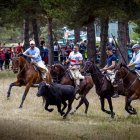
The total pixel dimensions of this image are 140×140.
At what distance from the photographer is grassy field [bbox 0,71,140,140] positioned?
51.0 feet

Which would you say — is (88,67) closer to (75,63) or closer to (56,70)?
(56,70)

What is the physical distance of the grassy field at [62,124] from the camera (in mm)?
15547

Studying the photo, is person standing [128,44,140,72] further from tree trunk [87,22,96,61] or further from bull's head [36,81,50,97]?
tree trunk [87,22,96,61]

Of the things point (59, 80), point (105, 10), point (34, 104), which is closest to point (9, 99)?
point (34, 104)

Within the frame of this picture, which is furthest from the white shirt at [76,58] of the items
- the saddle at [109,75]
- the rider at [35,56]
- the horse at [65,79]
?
the saddle at [109,75]

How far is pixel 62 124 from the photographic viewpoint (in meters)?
18.2

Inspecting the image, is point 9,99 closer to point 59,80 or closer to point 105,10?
point 59,80

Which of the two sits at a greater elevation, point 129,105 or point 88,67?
point 88,67

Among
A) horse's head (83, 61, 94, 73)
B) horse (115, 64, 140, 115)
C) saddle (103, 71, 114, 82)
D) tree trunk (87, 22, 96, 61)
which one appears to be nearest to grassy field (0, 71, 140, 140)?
horse (115, 64, 140, 115)

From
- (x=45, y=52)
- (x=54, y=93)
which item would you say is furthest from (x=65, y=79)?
(x=45, y=52)

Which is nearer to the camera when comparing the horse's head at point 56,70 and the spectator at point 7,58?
the horse's head at point 56,70

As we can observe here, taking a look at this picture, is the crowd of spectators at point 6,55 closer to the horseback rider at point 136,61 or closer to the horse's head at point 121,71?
the horseback rider at point 136,61

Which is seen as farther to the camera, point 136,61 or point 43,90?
point 136,61

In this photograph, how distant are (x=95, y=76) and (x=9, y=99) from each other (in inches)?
259
